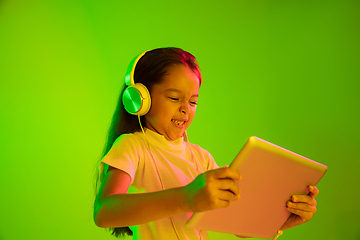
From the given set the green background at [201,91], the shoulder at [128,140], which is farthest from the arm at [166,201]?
the green background at [201,91]

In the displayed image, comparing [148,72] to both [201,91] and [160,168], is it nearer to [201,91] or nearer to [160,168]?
[160,168]

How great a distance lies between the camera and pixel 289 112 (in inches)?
65.6

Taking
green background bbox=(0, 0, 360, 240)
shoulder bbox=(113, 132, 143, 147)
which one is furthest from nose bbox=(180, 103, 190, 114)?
green background bbox=(0, 0, 360, 240)

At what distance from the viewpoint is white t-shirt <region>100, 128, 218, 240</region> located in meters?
0.68

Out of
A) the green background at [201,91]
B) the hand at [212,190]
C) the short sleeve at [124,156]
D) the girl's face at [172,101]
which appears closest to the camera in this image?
the hand at [212,190]

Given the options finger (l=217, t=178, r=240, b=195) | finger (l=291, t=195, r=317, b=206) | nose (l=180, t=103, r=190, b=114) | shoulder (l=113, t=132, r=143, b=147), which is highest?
nose (l=180, t=103, r=190, b=114)

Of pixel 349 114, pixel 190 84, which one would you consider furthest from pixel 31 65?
pixel 349 114

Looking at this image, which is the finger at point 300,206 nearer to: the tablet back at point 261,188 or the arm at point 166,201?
the tablet back at point 261,188

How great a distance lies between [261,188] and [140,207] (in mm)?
259

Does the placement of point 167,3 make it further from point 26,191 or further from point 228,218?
point 228,218

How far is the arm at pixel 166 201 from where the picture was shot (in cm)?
49

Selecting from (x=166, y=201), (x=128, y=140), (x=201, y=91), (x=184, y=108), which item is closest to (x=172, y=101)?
(x=184, y=108)

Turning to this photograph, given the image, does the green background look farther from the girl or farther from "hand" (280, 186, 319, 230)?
"hand" (280, 186, 319, 230)

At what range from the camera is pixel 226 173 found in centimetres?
51
